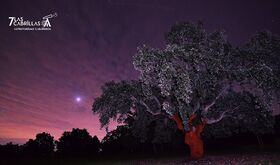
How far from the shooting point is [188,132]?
123 ft

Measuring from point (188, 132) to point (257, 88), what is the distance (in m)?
10.2

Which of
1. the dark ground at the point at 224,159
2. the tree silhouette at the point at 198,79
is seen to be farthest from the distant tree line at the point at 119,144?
the tree silhouette at the point at 198,79

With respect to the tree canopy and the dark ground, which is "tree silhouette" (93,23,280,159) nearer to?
the tree canopy

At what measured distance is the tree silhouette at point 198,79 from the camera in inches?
1163

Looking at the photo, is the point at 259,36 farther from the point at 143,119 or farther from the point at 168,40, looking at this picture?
the point at 143,119

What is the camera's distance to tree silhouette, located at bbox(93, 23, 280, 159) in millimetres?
29552

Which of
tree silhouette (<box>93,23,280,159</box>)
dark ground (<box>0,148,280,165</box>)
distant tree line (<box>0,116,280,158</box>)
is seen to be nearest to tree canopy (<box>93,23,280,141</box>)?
tree silhouette (<box>93,23,280,159</box>)

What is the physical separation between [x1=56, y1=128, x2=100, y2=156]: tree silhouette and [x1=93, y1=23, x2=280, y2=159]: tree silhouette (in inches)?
5945

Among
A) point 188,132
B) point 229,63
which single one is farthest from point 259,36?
point 188,132

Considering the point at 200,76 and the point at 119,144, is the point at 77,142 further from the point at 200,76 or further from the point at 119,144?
the point at 200,76

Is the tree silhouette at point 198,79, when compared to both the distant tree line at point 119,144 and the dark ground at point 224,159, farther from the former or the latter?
the distant tree line at point 119,144

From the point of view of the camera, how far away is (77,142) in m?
186

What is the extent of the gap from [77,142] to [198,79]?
164 metres

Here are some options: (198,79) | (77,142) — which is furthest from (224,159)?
(77,142)
